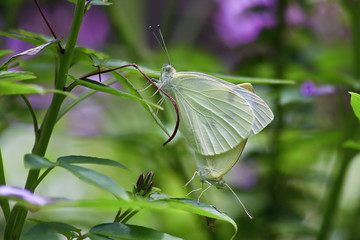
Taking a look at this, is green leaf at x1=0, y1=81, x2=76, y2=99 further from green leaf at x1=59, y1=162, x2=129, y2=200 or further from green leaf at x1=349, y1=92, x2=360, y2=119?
green leaf at x1=349, y1=92, x2=360, y2=119

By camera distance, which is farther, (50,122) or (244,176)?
(244,176)

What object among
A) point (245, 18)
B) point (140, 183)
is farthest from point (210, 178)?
point (245, 18)

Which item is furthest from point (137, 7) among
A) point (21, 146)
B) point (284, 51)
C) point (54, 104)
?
point (54, 104)

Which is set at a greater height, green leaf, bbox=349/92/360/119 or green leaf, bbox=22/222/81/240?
green leaf, bbox=349/92/360/119

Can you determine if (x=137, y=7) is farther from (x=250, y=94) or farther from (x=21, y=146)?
(x=250, y=94)

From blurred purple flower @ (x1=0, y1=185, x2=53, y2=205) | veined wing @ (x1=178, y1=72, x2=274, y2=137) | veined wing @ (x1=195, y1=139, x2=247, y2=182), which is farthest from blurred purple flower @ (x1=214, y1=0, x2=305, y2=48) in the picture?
blurred purple flower @ (x1=0, y1=185, x2=53, y2=205)

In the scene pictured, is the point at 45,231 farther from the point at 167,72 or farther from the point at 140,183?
the point at 167,72
